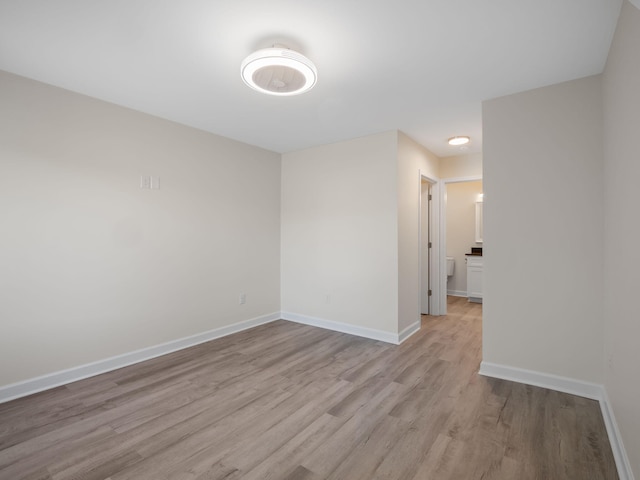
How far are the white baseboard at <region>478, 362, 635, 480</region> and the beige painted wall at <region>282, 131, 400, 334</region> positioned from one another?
1173mm

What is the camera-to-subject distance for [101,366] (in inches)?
115

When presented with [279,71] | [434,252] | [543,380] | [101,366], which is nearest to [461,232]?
[434,252]

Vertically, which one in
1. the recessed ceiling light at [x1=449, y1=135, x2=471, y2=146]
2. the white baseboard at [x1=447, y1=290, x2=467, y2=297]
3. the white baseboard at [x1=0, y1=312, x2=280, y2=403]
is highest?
the recessed ceiling light at [x1=449, y1=135, x2=471, y2=146]

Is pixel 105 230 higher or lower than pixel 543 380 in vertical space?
higher

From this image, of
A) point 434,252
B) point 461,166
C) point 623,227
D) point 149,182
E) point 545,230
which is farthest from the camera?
point 434,252

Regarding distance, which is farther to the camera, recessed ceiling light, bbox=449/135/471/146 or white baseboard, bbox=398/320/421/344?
recessed ceiling light, bbox=449/135/471/146

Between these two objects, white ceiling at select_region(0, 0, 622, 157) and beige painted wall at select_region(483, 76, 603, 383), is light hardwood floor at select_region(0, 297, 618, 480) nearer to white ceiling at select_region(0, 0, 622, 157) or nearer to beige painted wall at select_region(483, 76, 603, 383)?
beige painted wall at select_region(483, 76, 603, 383)

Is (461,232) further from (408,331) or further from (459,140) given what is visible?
(408,331)

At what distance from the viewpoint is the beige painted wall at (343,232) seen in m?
3.79

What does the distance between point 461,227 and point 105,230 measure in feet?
21.0

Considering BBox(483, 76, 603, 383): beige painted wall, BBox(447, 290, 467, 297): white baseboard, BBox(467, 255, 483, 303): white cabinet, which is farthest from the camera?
BBox(447, 290, 467, 297): white baseboard

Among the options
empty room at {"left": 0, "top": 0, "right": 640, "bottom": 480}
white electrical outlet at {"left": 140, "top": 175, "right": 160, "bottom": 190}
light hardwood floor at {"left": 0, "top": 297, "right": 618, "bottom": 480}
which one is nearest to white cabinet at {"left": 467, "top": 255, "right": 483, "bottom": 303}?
empty room at {"left": 0, "top": 0, "right": 640, "bottom": 480}

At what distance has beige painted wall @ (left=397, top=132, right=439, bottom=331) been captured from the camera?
12.4 ft

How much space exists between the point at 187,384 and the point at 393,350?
84.8 inches
